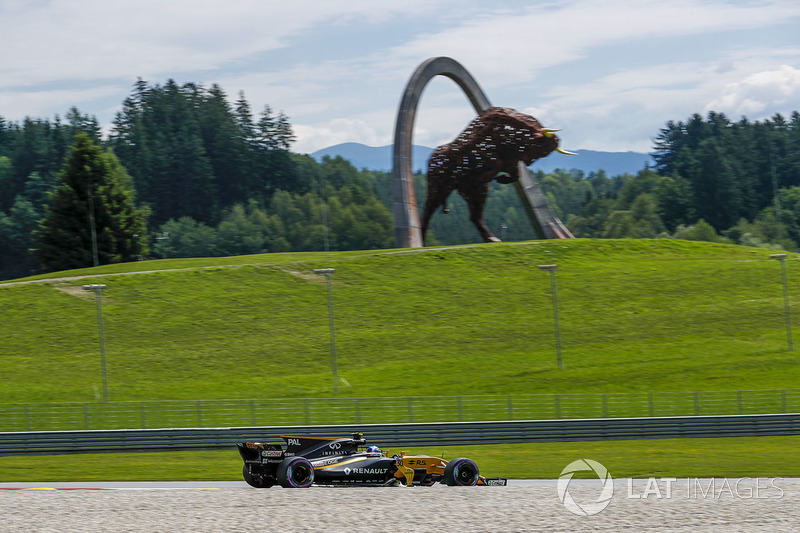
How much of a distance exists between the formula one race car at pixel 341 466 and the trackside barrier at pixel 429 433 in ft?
31.9

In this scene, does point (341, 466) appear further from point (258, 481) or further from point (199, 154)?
point (199, 154)

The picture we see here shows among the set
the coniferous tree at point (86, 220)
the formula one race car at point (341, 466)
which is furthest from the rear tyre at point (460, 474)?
the coniferous tree at point (86, 220)

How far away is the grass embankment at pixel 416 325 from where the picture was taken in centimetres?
4359

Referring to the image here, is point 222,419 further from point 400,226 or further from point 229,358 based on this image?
point 400,226

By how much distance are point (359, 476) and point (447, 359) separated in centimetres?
2667

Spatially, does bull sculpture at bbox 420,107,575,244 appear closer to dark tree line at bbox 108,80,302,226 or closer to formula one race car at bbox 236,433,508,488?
formula one race car at bbox 236,433,508,488

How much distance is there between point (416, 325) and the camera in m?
53.7

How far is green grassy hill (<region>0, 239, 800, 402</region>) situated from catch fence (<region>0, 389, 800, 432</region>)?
3.21 meters

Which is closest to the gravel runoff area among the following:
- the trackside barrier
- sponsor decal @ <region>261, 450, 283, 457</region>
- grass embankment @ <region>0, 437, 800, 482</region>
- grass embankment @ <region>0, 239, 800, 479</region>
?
sponsor decal @ <region>261, 450, 283, 457</region>

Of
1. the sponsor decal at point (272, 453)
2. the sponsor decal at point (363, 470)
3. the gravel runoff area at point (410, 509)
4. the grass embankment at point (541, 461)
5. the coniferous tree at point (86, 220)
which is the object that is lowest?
the grass embankment at point (541, 461)

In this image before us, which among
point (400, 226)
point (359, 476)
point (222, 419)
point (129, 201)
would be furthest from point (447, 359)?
point (129, 201)

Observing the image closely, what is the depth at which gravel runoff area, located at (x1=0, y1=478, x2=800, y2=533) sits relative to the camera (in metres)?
17.3

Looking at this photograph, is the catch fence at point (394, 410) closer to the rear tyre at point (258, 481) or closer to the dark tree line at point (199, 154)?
the rear tyre at point (258, 481)

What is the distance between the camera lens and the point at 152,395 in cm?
4222
